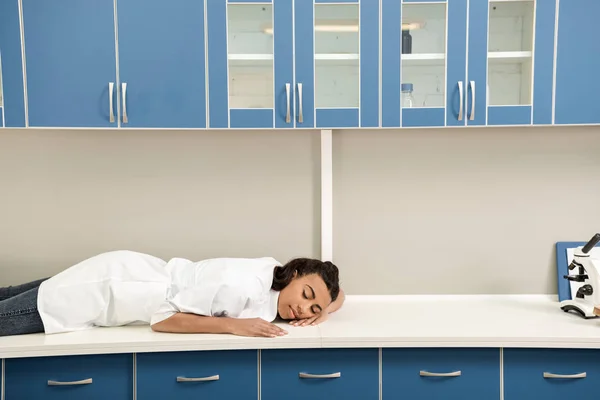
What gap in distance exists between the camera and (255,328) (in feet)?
7.50

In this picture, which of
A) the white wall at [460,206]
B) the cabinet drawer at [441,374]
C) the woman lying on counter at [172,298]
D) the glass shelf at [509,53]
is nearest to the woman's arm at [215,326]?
the woman lying on counter at [172,298]

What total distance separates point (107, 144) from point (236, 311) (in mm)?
1130

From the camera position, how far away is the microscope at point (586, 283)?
250 centimetres

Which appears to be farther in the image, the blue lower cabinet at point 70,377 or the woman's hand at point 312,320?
the woman's hand at point 312,320

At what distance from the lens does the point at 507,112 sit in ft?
8.34

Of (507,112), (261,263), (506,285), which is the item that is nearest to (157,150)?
(261,263)

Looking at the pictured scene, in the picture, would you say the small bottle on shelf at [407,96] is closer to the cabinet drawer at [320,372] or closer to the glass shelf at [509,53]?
the glass shelf at [509,53]

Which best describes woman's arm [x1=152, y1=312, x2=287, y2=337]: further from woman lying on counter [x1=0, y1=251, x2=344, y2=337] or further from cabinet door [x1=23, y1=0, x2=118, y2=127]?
cabinet door [x1=23, y1=0, x2=118, y2=127]

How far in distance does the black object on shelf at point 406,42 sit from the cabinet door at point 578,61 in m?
0.64

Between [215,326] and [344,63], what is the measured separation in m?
1.26

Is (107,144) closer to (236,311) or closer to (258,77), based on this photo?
(258,77)

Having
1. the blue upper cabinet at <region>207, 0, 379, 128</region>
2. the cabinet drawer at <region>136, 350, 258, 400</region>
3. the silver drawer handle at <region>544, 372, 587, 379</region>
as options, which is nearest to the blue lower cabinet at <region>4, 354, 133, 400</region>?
the cabinet drawer at <region>136, 350, 258, 400</region>

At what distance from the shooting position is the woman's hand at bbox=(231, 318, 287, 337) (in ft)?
7.45

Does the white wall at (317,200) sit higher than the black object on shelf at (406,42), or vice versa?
the black object on shelf at (406,42)
